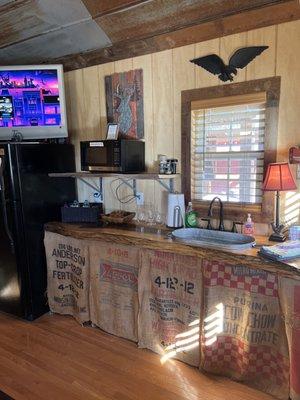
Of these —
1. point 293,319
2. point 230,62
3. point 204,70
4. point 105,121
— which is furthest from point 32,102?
point 293,319

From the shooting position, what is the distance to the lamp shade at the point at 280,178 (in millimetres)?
1910

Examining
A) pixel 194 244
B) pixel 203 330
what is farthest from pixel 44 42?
pixel 203 330

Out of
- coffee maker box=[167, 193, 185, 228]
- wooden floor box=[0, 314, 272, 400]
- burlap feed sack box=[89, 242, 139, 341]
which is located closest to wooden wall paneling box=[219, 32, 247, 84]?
coffee maker box=[167, 193, 185, 228]

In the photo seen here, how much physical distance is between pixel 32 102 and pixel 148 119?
1.09m

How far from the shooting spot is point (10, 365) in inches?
84.7

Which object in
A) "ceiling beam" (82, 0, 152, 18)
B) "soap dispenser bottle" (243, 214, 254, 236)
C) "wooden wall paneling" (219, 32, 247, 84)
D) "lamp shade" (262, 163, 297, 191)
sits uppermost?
"ceiling beam" (82, 0, 152, 18)

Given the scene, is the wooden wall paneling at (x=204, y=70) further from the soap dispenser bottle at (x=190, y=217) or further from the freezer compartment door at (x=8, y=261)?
the freezer compartment door at (x=8, y=261)

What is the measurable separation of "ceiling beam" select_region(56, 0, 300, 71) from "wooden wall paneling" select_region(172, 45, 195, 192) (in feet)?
0.21

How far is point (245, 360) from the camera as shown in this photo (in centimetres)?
190

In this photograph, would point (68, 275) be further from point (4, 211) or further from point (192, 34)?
point (192, 34)

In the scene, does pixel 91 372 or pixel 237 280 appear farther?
pixel 91 372

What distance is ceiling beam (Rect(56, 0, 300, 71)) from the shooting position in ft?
6.29

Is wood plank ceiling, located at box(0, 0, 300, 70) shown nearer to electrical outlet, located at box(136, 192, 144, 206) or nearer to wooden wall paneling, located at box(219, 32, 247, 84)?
wooden wall paneling, located at box(219, 32, 247, 84)

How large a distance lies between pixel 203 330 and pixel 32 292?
5.13 ft
